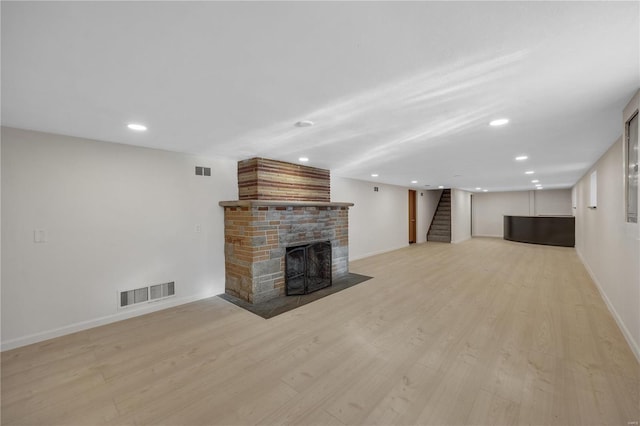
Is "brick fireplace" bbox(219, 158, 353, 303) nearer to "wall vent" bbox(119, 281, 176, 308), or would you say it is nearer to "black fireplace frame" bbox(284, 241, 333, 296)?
"black fireplace frame" bbox(284, 241, 333, 296)

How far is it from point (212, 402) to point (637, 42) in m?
3.23

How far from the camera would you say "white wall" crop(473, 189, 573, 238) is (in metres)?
10.3

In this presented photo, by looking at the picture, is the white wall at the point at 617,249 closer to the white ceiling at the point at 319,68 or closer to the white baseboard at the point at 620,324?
the white baseboard at the point at 620,324

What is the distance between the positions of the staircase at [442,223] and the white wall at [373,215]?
215cm

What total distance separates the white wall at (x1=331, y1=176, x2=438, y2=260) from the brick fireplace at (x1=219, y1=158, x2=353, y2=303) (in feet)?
5.37

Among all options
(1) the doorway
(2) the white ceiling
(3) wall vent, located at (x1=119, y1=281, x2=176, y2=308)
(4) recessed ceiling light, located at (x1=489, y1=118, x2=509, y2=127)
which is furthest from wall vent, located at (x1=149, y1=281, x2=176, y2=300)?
(1) the doorway

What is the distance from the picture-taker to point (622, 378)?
197cm

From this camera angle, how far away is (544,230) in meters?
8.84

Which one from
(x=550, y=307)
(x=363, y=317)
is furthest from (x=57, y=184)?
(x=550, y=307)

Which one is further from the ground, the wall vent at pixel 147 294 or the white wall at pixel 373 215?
the white wall at pixel 373 215

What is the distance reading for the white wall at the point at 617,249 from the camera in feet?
7.57

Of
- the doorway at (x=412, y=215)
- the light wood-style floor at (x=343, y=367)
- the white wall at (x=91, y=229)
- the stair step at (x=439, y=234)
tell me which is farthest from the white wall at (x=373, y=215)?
the white wall at (x=91, y=229)

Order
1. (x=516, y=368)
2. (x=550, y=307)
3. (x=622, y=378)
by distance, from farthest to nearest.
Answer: (x=550, y=307), (x=516, y=368), (x=622, y=378)

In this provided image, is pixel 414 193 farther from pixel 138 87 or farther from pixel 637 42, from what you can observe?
pixel 138 87
